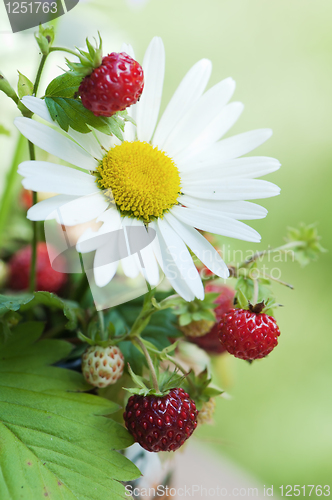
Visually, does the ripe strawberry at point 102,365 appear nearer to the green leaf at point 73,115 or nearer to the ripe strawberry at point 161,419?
the ripe strawberry at point 161,419

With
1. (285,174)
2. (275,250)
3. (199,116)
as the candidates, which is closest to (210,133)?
(199,116)

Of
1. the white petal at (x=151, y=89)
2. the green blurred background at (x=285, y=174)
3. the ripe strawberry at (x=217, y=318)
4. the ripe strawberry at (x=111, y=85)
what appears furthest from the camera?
the green blurred background at (x=285, y=174)

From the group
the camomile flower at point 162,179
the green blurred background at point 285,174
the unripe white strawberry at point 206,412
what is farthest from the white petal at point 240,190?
the green blurred background at point 285,174

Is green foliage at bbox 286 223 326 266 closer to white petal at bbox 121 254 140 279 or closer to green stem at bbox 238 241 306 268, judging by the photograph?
green stem at bbox 238 241 306 268

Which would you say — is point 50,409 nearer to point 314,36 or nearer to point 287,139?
point 287,139

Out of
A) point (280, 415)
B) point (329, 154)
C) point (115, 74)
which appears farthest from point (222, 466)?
point (115, 74)
